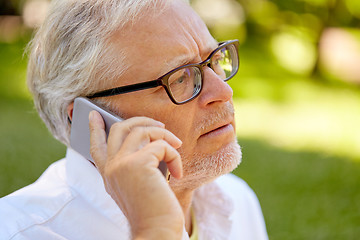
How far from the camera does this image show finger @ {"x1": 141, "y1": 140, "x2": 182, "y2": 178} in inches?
54.7

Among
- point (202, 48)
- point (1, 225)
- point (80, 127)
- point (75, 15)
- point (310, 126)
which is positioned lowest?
point (310, 126)

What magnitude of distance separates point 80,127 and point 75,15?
0.49 m

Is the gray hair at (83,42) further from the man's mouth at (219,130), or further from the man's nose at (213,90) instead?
the man's mouth at (219,130)

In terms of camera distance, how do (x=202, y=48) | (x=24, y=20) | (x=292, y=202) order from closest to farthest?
1. (x=202, y=48)
2. (x=292, y=202)
3. (x=24, y=20)

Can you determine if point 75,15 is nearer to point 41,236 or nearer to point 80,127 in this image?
point 80,127

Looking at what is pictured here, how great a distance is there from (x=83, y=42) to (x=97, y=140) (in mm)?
506

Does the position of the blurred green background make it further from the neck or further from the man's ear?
the neck

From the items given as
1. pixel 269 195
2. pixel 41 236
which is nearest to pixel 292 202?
pixel 269 195

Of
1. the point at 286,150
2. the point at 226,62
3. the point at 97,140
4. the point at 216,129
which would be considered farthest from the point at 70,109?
the point at 286,150

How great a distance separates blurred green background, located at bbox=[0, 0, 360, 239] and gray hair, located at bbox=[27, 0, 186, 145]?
0.63 metres

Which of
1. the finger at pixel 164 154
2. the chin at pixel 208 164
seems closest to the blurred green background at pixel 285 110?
the chin at pixel 208 164

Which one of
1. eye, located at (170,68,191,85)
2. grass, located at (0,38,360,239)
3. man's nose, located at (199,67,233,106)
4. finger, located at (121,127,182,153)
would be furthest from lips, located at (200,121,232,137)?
grass, located at (0,38,360,239)

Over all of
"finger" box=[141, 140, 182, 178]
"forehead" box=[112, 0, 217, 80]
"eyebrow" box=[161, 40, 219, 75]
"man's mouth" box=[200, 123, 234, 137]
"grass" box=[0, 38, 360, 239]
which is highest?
"forehead" box=[112, 0, 217, 80]

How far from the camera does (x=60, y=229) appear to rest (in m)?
1.73
